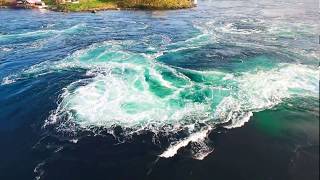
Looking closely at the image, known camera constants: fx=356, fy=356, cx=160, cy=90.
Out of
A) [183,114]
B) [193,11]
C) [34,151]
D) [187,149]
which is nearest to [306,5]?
[193,11]

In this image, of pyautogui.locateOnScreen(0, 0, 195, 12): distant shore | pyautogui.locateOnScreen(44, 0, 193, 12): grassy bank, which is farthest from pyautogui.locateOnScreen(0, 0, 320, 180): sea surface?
pyautogui.locateOnScreen(44, 0, 193, 12): grassy bank

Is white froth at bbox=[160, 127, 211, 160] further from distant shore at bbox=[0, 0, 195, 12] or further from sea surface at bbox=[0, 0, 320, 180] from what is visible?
distant shore at bbox=[0, 0, 195, 12]

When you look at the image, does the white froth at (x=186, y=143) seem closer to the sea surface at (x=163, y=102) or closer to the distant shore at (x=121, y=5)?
the sea surface at (x=163, y=102)

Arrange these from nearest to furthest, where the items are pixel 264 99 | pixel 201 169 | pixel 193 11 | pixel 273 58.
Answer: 1. pixel 201 169
2. pixel 264 99
3. pixel 273 58
4. pixel 193 11

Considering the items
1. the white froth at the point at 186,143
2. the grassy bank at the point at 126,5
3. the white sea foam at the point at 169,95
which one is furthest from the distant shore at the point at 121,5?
the white froth at the point at 186,143

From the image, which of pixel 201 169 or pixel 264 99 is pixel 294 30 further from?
pixel 201 169

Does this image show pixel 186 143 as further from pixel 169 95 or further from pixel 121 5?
pixel 121 5

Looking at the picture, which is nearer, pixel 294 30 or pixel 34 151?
pixel 34 151

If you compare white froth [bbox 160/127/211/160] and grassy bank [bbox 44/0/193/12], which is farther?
grassy bank [bbox 44/0/193/12]
